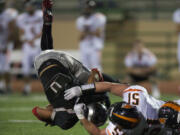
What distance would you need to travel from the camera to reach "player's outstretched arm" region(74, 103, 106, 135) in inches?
186

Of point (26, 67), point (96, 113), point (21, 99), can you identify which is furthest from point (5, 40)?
point (96, 113)

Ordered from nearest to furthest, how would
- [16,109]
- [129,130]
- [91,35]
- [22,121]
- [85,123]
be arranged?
[129,130], [85,123], [22,121], [16,109], [91,35]

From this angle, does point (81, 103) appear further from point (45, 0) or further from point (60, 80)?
point (45, 0)

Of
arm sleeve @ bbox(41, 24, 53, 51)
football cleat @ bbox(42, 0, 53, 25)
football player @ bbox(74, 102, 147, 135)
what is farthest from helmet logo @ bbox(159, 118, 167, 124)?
football cleat @ bbox(42, 0, 53, 25)

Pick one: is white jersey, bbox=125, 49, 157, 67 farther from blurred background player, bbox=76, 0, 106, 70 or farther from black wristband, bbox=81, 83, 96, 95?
black wristband, bbox=81, 83, 96, 95

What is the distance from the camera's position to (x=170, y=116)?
4691 millimetres

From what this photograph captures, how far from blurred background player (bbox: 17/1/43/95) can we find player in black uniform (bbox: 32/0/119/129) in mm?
4384

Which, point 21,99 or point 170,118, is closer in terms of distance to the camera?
point 170,118

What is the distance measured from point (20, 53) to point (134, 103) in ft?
32.2

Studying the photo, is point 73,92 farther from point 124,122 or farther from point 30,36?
point 30,36

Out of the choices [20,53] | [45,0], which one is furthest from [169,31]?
[45,0]

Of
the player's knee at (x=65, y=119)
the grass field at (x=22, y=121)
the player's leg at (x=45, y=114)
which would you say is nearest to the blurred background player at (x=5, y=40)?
the grass field at (x=22, y=121)

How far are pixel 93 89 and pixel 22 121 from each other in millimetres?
1986

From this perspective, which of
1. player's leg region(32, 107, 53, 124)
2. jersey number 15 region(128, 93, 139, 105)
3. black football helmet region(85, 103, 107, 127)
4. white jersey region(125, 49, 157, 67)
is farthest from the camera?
white jersey region(125, 49, 157, 67)
